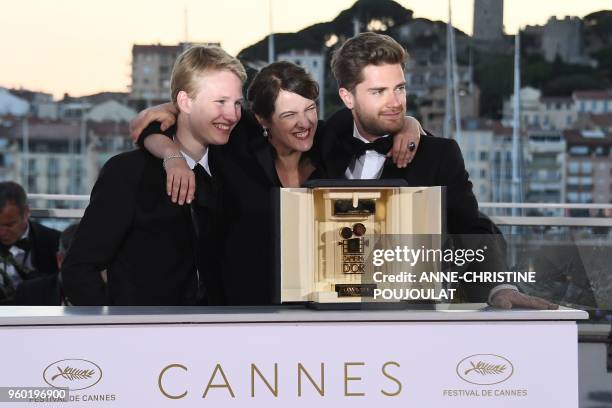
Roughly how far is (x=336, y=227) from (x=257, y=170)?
1.39 ft

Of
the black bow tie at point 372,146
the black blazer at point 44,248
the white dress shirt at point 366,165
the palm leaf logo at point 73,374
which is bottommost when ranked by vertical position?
the palm leaf logo at point 73,374

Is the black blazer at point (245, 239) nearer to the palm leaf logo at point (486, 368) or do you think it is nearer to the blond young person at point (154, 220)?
the blond young person at point (154, 220)

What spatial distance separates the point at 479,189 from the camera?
64.7ft

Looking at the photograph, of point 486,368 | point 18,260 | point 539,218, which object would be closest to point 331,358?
point 486,368

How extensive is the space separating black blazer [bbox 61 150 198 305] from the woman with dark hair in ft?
0.17

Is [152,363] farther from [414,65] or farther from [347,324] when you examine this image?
[414,65]

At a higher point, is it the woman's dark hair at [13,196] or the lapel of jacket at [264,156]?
the lapel of jacket at [264,156]

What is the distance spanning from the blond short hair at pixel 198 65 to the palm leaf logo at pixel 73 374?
0.70m

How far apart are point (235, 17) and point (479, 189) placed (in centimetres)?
551

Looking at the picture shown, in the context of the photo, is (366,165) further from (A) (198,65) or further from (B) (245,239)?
(A) (198,65)

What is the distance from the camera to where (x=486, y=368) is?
1.97 meters

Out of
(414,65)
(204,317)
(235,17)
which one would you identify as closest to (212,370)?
(204,317)

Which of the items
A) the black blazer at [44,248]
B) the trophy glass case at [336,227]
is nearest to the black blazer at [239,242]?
the trophy glass case at [336,227]

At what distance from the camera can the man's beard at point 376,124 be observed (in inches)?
98.2
